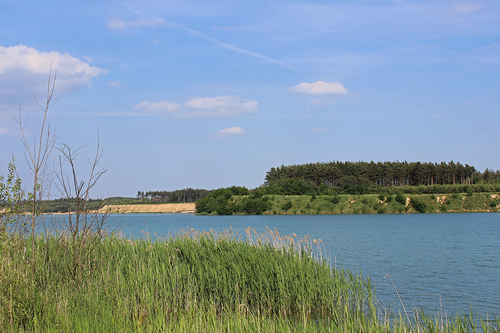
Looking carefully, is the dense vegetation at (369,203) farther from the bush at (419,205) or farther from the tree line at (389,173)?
the tree line at (389,173)

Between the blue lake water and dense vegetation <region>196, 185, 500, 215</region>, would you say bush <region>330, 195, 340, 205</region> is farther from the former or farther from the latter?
the blue lake water

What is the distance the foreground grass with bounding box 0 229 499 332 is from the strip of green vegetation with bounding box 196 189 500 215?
304ft

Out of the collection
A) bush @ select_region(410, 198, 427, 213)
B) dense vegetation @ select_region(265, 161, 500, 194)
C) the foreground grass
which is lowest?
bush @ select_region(410, 198, 427, 213)

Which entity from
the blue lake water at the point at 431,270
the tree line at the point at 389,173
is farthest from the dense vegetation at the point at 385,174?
the blue lake water at the point at 431,270

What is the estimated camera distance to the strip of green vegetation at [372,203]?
3907 inches

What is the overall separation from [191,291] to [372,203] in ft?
324

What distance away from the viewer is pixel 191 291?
30.0 feet

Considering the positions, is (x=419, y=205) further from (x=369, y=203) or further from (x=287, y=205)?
(x=287, y=205)

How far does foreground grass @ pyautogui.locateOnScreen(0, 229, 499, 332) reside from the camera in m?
6.38

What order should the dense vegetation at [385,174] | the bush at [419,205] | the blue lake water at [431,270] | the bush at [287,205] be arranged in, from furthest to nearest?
the dense vegetation at [385,174]
the bush at [287,205]
the bush at [419,205]
the blue lake water at [431,270]

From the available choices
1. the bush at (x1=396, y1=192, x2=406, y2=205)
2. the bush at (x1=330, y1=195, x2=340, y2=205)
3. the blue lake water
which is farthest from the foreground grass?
the bush at (x1=396, y1=192, x2=406, y2=205)

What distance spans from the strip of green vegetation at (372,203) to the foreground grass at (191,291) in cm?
9254

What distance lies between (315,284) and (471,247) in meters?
25.6

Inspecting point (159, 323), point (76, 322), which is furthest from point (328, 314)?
point (76, 322)
